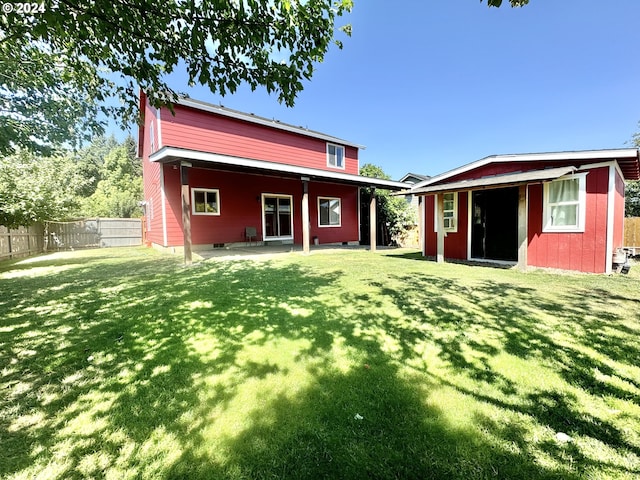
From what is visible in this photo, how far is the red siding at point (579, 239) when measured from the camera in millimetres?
6160

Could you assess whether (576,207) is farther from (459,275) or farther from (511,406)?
(511,406)

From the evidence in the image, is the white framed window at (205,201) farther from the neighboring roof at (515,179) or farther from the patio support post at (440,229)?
the patio support post at (440,229)

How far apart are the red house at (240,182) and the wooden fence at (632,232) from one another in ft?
30.3

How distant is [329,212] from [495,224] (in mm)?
7778

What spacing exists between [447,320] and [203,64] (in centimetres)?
417

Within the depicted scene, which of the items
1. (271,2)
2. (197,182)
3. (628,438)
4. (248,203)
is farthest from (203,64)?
(248,203)

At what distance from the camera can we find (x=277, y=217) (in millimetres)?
12773

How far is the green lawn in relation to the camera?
1.49 m

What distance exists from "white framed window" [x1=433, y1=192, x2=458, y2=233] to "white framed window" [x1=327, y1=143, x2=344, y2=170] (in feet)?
23.8

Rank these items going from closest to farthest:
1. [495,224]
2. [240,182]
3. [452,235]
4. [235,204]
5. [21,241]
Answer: [495,224], [452,235], [21,241], [235,204], [240,182]

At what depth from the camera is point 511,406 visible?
6.23 ft

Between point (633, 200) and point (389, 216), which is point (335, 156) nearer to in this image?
point (389, 216)

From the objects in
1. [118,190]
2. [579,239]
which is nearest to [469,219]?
[579,239]

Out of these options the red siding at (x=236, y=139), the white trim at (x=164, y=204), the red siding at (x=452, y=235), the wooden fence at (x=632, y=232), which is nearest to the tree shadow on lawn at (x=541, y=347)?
the red siding at (x=452, y=235)
